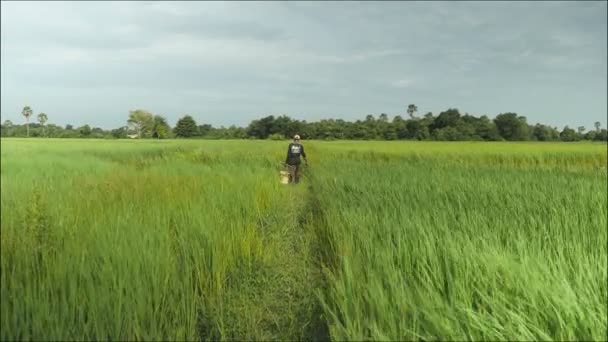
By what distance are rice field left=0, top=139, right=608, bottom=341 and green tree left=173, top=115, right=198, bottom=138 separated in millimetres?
237

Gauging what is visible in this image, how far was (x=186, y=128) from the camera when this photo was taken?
8.16 feet

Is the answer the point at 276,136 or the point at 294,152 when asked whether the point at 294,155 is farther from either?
the point at 276,136

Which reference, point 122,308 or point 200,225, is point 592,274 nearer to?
point 122,308

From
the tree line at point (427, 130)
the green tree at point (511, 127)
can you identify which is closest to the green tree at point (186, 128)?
the tree line at point (427, 130)

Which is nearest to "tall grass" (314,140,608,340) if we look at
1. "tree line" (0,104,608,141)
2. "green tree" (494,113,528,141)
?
"tree line" (0,104,608,141)

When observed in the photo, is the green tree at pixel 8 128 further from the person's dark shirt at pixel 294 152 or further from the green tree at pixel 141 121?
the person's dark shirt at pixel 294 152

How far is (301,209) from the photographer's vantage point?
22.1 ft

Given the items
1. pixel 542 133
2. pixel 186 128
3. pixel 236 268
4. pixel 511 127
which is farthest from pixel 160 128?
pixel 542 133

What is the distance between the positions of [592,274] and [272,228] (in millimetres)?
3649

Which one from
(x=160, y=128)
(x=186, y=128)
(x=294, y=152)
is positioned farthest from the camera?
(x=294, y=152)

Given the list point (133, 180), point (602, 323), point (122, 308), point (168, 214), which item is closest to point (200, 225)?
point (168, 214)

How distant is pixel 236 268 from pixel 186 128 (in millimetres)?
1564

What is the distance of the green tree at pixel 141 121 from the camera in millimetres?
1751

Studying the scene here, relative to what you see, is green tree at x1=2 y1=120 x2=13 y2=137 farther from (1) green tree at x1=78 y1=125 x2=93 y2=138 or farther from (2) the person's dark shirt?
(2) the person's dark shirt
